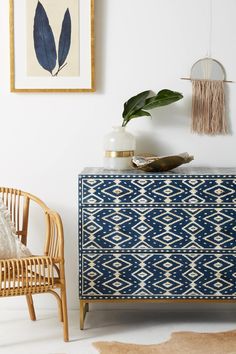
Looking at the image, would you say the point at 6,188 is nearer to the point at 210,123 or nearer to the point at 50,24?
the point at 50,24

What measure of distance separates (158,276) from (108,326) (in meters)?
0.42

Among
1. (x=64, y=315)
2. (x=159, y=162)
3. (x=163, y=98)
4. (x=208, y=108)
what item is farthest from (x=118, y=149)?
(x=64, y=315)

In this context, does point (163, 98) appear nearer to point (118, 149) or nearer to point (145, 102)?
point (145, 102)

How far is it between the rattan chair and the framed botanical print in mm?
688

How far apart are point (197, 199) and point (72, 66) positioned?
3.51 ft

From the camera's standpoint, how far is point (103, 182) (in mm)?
3510

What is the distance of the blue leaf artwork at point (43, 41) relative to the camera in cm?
384

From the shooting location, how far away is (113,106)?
154 inches

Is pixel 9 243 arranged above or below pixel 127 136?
below

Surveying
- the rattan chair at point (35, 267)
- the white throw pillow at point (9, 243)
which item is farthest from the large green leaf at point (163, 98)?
the white throw pillow at point (9, 243)

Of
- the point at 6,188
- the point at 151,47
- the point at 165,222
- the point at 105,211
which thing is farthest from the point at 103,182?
the point at 151,47

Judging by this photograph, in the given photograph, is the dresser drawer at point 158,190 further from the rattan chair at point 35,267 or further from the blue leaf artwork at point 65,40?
the blue leaf artwork at point 65,40

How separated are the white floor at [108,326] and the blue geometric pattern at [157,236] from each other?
0.20 meters

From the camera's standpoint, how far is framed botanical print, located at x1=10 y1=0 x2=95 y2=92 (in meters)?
3.83
